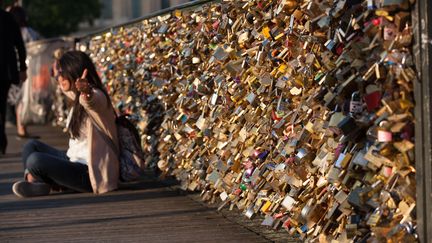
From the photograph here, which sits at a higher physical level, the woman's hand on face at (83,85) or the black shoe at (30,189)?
the woman's hand on face at (83,85)

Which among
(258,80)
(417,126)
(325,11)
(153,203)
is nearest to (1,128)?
(153,203)

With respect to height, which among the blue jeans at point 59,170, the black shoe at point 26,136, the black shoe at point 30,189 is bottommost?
the black shoe at point 26,136

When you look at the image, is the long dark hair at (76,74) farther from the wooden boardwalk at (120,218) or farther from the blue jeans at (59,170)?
the wooden boardwalk at (120,218)

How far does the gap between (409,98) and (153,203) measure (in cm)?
377

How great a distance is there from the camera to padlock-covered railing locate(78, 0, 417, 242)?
15.2 ft

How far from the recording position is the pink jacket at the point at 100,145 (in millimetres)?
8471

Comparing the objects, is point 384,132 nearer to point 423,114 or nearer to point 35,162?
point 423,114

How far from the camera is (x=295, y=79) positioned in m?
5.79

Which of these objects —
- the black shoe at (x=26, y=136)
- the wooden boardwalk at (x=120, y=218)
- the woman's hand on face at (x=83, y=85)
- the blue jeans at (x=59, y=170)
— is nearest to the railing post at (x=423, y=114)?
the wooden boardwalk at (x=120, y=218)

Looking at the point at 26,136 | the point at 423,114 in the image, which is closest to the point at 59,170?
the point at 423,114

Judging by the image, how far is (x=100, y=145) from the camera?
855 centimetres

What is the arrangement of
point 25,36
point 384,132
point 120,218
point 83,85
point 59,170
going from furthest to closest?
point 25,36 < point 59,170 < point 83,85 < point 120,218 < point 384,132

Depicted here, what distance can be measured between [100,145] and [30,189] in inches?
24.3

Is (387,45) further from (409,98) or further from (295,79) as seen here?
(295,79)
